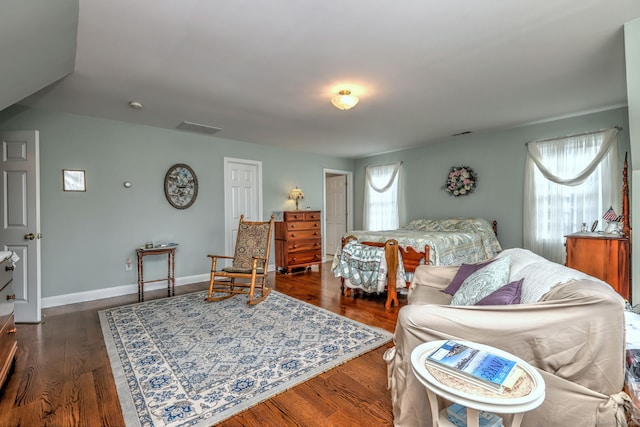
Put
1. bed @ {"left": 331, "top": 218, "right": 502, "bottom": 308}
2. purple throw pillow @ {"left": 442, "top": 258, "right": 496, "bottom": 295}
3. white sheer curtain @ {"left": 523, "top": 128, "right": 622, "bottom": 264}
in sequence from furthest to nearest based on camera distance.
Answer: white sheer curtain @ {"left": 523, "top": 128, "right": 622, "bottom": 264} < bed @ {"left": 331, "top": 218, "right": 502, "bottom": 308} < purple throw pillow @ {"left": 442, "top": 258, "right": 496, "bottom": 295}

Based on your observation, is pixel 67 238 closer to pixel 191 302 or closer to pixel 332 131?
pixel 191 302

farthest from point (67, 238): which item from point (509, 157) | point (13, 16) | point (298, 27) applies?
point (509, 157)

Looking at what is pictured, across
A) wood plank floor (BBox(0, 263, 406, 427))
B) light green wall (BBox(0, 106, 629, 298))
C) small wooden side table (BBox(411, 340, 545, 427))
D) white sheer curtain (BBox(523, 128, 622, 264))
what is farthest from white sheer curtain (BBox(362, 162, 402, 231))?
small wooden side table (BBox(411, 340, 545, 427))

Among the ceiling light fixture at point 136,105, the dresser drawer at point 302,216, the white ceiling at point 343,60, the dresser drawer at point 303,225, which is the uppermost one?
Answer: the white ceiling at point 343,60

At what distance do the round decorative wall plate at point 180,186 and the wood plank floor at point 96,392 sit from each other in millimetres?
2175

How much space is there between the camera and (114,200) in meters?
4.09

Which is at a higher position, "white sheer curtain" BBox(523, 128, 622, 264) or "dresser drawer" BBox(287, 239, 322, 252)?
"white sheer curtain" BBox(523, 128, 622, 264)

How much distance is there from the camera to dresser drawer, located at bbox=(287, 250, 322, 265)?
17.8 feet

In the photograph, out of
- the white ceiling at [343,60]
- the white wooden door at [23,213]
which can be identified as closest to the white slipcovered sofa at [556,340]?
the white ceiling at [343,60]

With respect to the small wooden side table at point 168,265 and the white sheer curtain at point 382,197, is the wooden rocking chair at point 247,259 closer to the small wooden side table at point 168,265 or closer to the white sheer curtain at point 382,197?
the small wooden side table at point 168,265

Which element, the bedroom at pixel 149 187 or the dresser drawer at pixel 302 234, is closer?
the bedroom at pixel 149 187

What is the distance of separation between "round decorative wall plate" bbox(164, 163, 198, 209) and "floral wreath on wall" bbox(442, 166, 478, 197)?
14.7 feet

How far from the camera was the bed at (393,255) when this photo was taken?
3529mm

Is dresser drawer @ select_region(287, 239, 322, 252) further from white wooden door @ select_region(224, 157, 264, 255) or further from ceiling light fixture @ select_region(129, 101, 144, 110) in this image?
ceiling light fixture @ select_region(129, 101, 144, 110)
